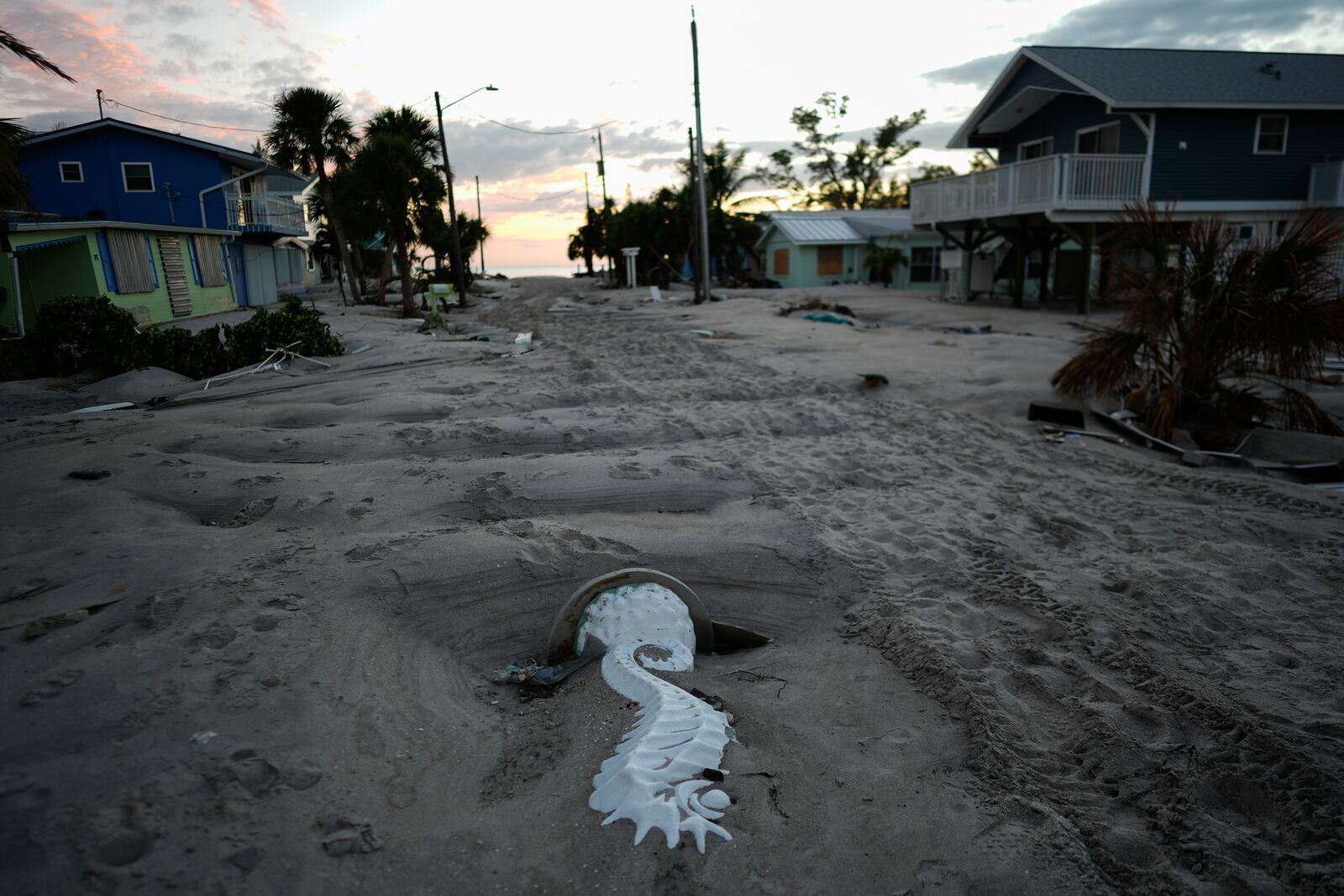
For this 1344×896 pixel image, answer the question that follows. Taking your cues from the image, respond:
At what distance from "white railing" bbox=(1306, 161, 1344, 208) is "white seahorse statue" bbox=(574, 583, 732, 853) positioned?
2221 centimetres

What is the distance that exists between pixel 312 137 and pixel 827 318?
2061 cm

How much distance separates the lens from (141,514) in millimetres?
4582

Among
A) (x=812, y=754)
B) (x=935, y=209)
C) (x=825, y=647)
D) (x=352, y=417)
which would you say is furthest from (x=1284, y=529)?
(x=935, y=209)

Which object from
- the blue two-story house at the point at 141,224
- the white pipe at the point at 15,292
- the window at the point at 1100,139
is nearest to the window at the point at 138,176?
the blue two-story house at the point at 141,224

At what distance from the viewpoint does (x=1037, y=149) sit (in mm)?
22625

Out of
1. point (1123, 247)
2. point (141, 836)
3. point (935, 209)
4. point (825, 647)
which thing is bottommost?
point (825, 647)

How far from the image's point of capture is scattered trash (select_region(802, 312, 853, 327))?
1712cm

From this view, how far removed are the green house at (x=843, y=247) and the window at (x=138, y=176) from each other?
22.9 m

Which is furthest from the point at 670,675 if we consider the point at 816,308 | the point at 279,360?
the point at 816,308

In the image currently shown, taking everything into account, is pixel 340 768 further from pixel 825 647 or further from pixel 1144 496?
pixel 1144 496

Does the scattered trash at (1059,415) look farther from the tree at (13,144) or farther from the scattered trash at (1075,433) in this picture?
the tree at (13,144)

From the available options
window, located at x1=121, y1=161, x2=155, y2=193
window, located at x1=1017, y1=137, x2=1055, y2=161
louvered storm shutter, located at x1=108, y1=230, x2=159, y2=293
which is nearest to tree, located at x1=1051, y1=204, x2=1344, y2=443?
window, located at x1=1017, y1=137, x2=1055, y2=161

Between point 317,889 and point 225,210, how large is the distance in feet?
97.0

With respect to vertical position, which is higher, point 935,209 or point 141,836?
point 935,209
